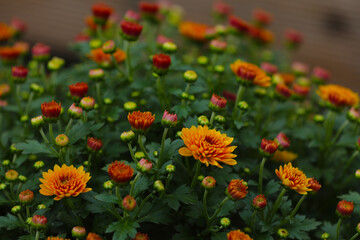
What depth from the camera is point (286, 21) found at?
4.17 m

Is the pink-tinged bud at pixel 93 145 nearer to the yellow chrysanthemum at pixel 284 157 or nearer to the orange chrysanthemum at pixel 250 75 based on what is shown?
the orange chrysanthemum at pixel 250 75

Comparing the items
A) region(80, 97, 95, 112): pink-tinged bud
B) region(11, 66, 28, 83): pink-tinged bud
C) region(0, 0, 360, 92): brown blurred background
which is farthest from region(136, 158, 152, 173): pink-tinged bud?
region(0, 0, 360, 92): brown blurred background

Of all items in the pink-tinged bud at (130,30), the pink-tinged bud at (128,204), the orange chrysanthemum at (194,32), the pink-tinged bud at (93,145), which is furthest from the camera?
the orange chrysanthemum at (194,32)

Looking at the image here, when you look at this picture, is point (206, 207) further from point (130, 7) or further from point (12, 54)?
point (130, 7)

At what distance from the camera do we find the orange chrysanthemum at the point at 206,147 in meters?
1.09

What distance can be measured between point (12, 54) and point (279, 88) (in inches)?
51.6

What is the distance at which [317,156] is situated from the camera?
186cm

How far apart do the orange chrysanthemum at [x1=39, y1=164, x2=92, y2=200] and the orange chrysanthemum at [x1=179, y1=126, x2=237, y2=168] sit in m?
0.30

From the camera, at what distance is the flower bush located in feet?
3.72

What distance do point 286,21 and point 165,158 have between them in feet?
11.3

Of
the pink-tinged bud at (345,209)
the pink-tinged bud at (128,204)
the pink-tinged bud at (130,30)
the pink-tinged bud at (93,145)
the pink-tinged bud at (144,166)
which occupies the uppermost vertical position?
the pink-tinged bud at (130,30)

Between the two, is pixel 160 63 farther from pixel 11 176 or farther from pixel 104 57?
pixel 11 176

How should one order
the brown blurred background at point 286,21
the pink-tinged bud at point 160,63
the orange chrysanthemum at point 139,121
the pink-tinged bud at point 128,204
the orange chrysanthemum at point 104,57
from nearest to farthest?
the pink-tinged bud at point 128,204 < the orange chrysanthemum at point 139,121 < the pink-tinged bud at point 160,63 < the orange chrysanthemum at point 104,57 < the brown blurred background at point 286,21

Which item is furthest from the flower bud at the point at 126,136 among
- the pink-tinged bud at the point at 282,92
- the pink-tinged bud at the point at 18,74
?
the pink-tinged bud at the point at 282,92
